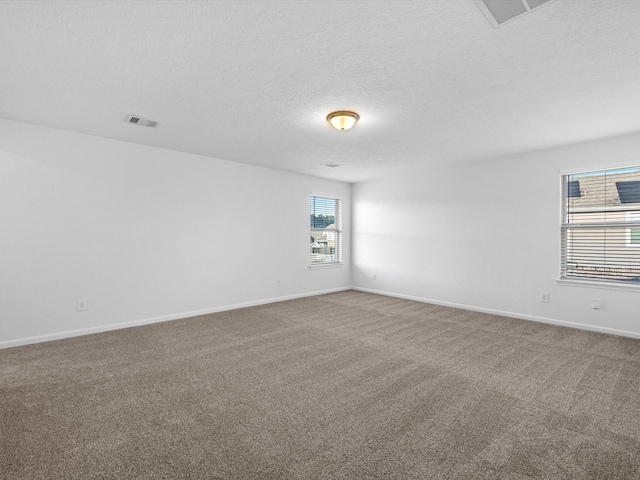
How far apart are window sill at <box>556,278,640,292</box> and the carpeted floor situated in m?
0.62

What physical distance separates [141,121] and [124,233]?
159 centimetres

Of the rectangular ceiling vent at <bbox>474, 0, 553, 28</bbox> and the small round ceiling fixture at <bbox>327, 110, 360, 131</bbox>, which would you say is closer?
the rectangular ceiling vent at <bbox>474, 0, 553, 28</bbox>

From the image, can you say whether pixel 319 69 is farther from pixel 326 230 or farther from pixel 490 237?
pixel 326 230

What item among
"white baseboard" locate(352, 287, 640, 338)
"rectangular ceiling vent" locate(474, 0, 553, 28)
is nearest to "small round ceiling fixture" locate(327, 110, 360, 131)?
"rectangular ceiling vent" locate(474, 0, 553, 28)

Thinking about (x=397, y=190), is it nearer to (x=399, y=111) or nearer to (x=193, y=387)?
(x=399, y=111)

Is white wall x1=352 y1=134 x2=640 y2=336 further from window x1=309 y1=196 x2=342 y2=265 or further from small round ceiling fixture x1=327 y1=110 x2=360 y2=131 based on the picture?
small round ceiling fixture x1=327 y1=110 x2=360 y2=131

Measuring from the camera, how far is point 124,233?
167 inches


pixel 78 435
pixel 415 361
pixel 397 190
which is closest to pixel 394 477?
pixel 415 361

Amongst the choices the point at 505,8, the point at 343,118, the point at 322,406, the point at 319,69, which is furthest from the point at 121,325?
the point at 505,8

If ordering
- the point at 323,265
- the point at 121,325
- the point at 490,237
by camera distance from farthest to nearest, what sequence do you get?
the point at 323,265 → the point at 490,237 → the point at 121,325

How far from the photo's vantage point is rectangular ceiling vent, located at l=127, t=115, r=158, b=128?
3.40 m

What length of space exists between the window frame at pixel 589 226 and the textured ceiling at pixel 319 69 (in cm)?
47

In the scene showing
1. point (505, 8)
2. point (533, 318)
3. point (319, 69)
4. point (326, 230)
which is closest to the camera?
point (505, 8)

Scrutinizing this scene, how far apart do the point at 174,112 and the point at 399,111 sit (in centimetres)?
235
